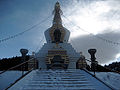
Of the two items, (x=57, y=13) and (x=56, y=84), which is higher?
(x=57, y=13)

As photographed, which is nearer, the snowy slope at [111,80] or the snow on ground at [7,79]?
the snow on ground at [7,79]

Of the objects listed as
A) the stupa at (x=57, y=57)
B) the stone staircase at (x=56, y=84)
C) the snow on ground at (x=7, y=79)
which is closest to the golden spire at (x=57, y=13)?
the stupa at (x=57, y=57)

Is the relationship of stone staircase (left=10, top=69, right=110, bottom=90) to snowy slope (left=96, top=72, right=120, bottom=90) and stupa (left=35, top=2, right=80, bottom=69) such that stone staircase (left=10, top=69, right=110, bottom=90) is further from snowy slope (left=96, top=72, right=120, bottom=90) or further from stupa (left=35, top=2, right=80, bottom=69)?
stupa (left=35, top=2, right=80, bottom=69)

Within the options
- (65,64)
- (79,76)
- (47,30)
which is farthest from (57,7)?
(79,76)

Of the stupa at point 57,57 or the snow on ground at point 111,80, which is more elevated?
the stupa at point 57,57

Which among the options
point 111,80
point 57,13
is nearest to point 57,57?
point 111,80

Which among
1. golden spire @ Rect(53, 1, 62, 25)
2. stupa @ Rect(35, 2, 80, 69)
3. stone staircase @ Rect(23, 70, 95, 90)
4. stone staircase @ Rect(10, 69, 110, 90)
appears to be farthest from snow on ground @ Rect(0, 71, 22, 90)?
golden spire @ Rect(53, 1, 62, 25)

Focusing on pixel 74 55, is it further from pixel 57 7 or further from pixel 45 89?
pixel 57 7

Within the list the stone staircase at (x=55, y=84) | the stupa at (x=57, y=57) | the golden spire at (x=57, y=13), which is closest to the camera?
the stone staircase at (x=55, y=84)

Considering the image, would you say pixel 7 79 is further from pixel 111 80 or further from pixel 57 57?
pixel 57 57

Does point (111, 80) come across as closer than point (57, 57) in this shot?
Yes

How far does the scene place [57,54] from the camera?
46.8 feet

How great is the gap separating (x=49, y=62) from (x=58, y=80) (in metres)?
7.58

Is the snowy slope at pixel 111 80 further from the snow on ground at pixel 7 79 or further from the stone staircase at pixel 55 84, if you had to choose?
the snow on ground at pixel 7 79
